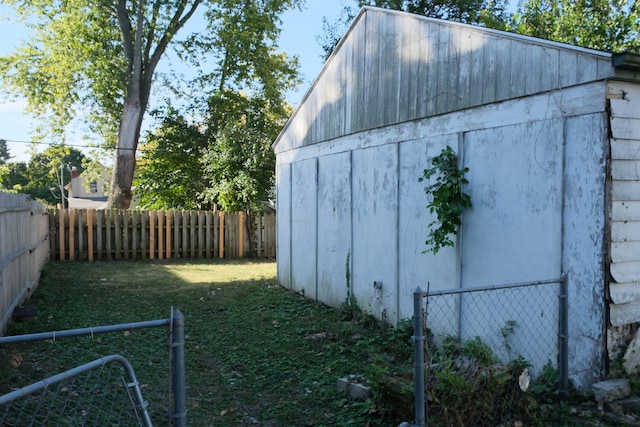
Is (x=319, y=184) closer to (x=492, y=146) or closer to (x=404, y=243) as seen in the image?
(x=404, y=243)

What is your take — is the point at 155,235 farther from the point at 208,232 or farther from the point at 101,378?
the point at 101,378

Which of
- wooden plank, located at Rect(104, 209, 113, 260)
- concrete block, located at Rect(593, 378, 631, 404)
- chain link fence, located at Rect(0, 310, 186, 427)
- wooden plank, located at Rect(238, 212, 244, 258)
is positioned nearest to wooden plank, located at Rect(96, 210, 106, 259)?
wooden plank, located at Rect(104, 209, 113, 260)

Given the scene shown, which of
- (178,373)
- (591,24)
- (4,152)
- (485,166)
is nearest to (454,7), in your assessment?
(591,24)

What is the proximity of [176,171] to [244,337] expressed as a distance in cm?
1456

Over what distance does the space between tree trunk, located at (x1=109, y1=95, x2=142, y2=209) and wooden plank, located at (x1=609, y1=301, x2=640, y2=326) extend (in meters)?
17.1

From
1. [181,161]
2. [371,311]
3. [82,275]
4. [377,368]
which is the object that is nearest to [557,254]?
[377,368]

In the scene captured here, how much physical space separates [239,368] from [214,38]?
19.7 m

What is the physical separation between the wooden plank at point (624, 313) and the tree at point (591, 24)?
8065 mm

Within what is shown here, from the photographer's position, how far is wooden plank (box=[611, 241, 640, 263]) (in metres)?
4.18

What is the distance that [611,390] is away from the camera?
4.07 meters

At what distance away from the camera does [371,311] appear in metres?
7.58

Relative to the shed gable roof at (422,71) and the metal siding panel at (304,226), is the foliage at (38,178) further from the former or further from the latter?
the shed gable roof at (422,71)

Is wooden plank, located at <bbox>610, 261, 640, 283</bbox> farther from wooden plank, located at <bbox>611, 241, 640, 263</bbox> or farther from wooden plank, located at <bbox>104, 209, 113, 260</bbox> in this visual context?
wooden plank, located at <bbox>104, 209, 113, 260</bbox>

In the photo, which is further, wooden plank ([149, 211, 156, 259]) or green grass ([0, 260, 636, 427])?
wooden plank ([149, 211, 156, 259])
